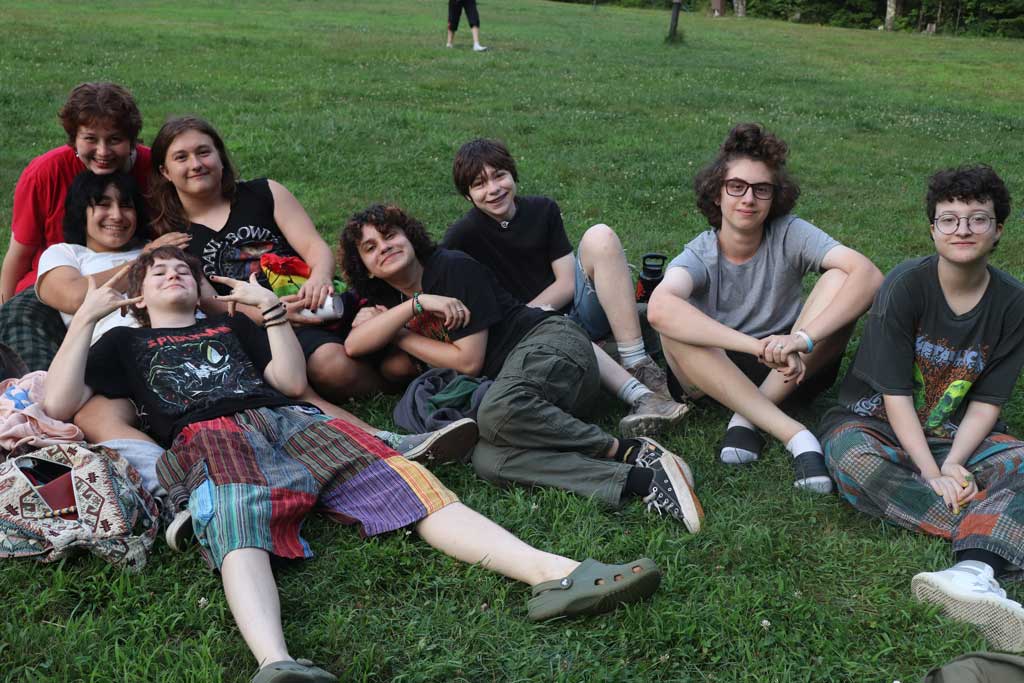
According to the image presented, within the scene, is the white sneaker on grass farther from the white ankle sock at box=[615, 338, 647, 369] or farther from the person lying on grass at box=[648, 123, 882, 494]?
the white ankle sock at box=[615, 338, 647, 369]

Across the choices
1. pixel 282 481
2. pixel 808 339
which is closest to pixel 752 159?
pixel 808 339

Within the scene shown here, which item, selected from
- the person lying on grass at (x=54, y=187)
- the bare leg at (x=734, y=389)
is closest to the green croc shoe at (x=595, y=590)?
the bare leg at (x=734, y=389)

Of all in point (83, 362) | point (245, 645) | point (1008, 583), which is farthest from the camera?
point (83, 362)

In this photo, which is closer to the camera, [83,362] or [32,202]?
[83,362]

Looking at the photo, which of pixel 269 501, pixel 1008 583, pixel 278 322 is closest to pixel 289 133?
pixel 278 322

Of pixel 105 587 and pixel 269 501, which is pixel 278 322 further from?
pixel 105 587

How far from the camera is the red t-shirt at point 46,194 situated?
5.13 m

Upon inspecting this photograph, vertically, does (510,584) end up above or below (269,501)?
below

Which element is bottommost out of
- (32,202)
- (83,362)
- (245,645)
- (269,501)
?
(245,645)

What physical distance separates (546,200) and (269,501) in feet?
8.50

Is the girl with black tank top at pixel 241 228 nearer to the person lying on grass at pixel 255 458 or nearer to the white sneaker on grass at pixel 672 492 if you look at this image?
the person lying on grass at pixel 255 458

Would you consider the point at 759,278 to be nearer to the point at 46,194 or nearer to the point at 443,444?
the point at 443,444

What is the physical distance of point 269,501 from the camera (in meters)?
3.36

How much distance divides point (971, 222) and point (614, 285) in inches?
70.5
